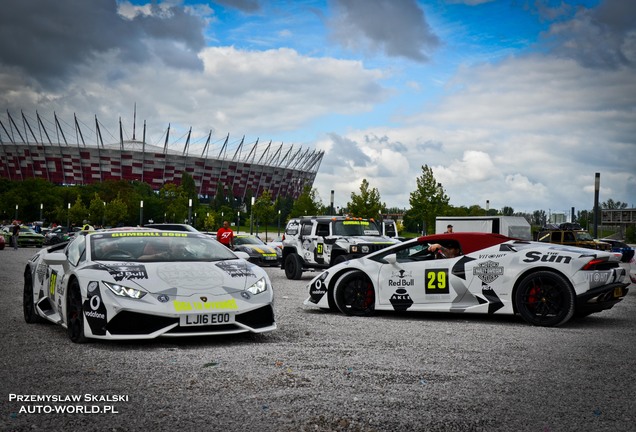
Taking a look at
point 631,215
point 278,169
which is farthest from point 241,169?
point 631,215

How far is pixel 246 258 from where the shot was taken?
8.88 m

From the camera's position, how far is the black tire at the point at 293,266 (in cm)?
2051

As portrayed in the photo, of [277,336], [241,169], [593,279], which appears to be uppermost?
[241,169]

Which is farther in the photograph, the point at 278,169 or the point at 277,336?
the point at 278,169

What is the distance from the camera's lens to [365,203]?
6712 centimetres

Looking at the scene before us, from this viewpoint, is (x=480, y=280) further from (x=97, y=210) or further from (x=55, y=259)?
(x=97, y=210)

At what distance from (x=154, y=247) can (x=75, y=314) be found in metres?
1.26

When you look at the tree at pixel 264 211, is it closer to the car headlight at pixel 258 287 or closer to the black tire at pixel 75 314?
the car headlight at pixel 258 287

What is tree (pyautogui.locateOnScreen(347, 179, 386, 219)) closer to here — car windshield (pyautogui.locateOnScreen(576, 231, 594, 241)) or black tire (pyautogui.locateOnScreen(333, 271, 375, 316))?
car windshield (pyautogui.locateOnScreen(576, 231, 594, 241))

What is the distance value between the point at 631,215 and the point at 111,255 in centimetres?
14875

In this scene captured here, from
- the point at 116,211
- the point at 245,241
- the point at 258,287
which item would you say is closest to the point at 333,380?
the point at 258,287

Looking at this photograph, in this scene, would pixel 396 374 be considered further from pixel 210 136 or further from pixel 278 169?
pixel 278 169

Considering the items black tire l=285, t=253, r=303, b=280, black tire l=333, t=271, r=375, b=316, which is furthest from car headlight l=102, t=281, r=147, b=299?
black tire l=285, t=253, r=303, b=280

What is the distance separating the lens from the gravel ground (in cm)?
450
